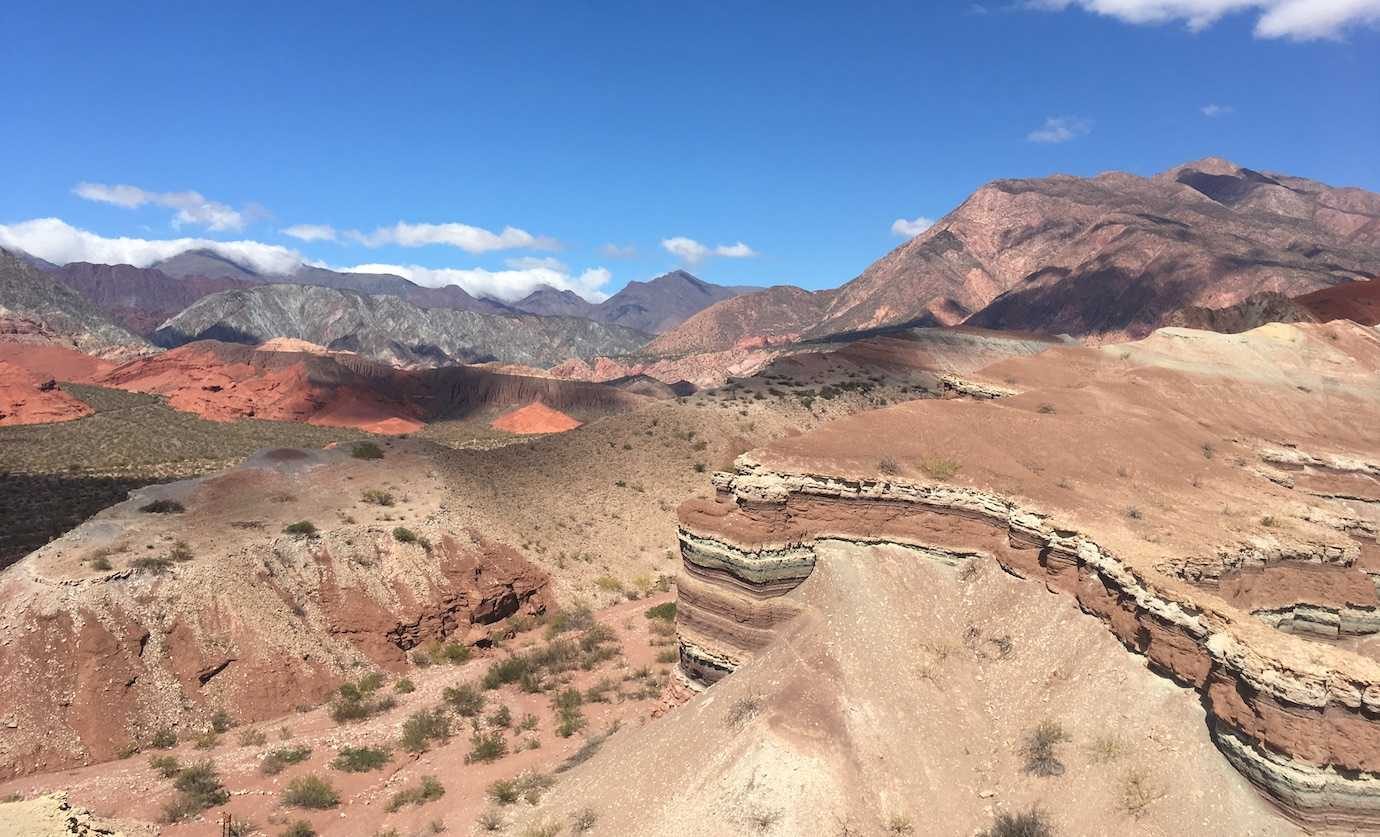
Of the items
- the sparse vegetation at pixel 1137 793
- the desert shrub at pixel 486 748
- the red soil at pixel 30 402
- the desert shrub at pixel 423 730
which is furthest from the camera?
the red soil at pixel 30 402

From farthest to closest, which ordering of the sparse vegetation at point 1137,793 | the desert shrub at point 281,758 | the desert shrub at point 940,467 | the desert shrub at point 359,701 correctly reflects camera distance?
the desert shrub at point 359,701
the desert shrub at point 281,758
the desert shrub at point 940,467
the sparse vegetation at point 1137,793

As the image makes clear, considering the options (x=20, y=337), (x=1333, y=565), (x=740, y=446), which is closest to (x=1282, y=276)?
(x=740, y=446)

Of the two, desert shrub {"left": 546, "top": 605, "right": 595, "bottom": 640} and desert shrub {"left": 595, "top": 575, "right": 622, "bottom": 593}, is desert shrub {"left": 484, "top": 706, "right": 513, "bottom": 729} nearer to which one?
desert shrub {"left": 546, "top": 605, "right": 595, "bottom": 640}

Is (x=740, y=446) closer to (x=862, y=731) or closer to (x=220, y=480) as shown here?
(x=220, y=480)

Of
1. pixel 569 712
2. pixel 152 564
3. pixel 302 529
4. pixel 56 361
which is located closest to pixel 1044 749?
pixel 569 712

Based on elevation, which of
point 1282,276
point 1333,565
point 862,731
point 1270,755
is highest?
point 1282,276

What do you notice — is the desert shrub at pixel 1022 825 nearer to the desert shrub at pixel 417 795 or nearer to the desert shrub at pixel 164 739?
the desert shrub at pixel 417 795

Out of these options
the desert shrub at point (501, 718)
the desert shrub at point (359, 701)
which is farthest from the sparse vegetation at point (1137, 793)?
the desert shrub at point (359, 701)

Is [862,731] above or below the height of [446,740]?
above
